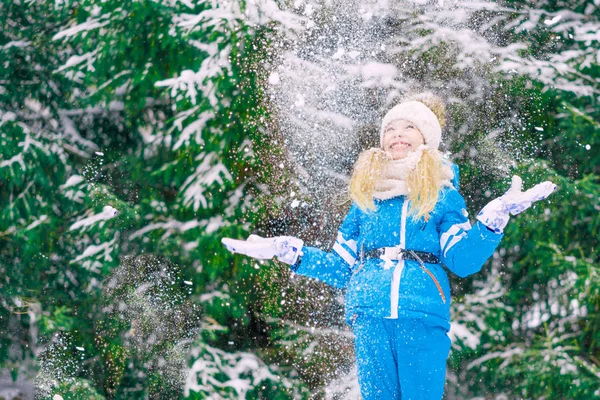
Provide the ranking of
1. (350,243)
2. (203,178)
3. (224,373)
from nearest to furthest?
1. (350,243)
2. (203,178)
3. (224,373)

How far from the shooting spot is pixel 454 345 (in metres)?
4.45

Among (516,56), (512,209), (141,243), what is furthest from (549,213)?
(141,243)

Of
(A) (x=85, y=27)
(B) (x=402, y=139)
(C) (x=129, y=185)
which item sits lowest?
(C) (x=129, y=185)

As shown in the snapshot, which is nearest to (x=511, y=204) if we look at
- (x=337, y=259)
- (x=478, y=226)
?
(x=478, y=226)

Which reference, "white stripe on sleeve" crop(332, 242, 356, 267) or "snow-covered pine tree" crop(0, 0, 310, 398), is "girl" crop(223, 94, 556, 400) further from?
"snow-covered pine tree" crop(0, 0, 310, 398)

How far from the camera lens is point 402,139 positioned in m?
2.67

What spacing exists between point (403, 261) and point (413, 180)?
31 cm

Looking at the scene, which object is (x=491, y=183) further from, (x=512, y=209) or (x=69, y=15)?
(x=69, y=15)

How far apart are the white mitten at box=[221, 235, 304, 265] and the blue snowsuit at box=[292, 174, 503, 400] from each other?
52mm

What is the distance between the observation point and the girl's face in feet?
8.71

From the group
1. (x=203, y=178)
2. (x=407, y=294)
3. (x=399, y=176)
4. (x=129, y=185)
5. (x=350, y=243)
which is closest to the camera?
(x=407, y=294)

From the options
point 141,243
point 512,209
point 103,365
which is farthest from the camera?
point 103,365

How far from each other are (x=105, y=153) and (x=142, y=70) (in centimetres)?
85

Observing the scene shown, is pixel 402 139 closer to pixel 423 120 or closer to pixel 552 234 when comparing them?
pixel 423 120
